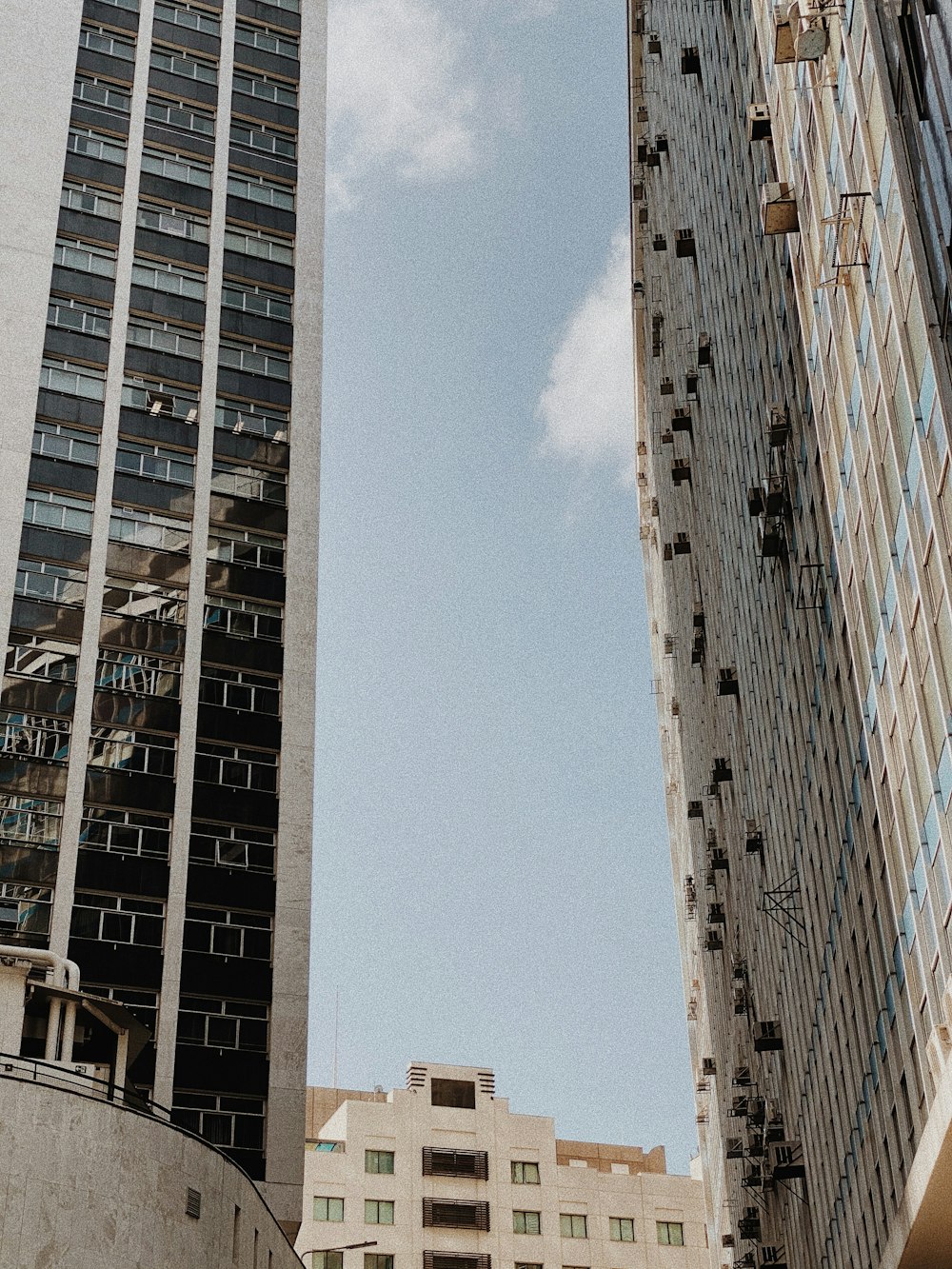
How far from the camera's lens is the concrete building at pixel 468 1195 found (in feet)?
266

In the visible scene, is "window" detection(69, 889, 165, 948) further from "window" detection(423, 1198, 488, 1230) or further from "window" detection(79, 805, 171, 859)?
"window" detection(423, 1198, 488, 1230)

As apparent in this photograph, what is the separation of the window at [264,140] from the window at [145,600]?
22.7 metres

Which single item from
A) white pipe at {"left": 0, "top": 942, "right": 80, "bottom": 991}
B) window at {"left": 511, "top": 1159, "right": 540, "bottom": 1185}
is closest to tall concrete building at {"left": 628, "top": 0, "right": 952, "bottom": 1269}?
window at {"left": 511, "top": 1159, "right": 540, "bottom": 1185}

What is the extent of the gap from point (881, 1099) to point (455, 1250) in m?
51.1

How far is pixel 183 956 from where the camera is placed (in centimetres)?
5375

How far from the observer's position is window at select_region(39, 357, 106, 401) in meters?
62.2

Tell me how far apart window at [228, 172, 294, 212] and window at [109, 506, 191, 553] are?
16.9 metres

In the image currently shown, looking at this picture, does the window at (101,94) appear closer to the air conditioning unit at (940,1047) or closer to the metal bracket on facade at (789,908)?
the metal bracket on facade at (789,908)

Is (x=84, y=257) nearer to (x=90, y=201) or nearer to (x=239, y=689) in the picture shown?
(x=90, y=201)

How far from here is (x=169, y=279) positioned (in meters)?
66.8

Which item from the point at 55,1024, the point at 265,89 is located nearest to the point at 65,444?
the point at 265,89

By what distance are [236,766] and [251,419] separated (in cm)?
1523

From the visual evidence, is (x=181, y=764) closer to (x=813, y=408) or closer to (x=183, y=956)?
(x=183, y=956)

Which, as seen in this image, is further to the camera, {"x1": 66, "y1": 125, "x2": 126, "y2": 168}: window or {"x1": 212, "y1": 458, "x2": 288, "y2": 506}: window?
{"x1": 66, "y1": 125, "x2": 126, "y2": 168}: window
